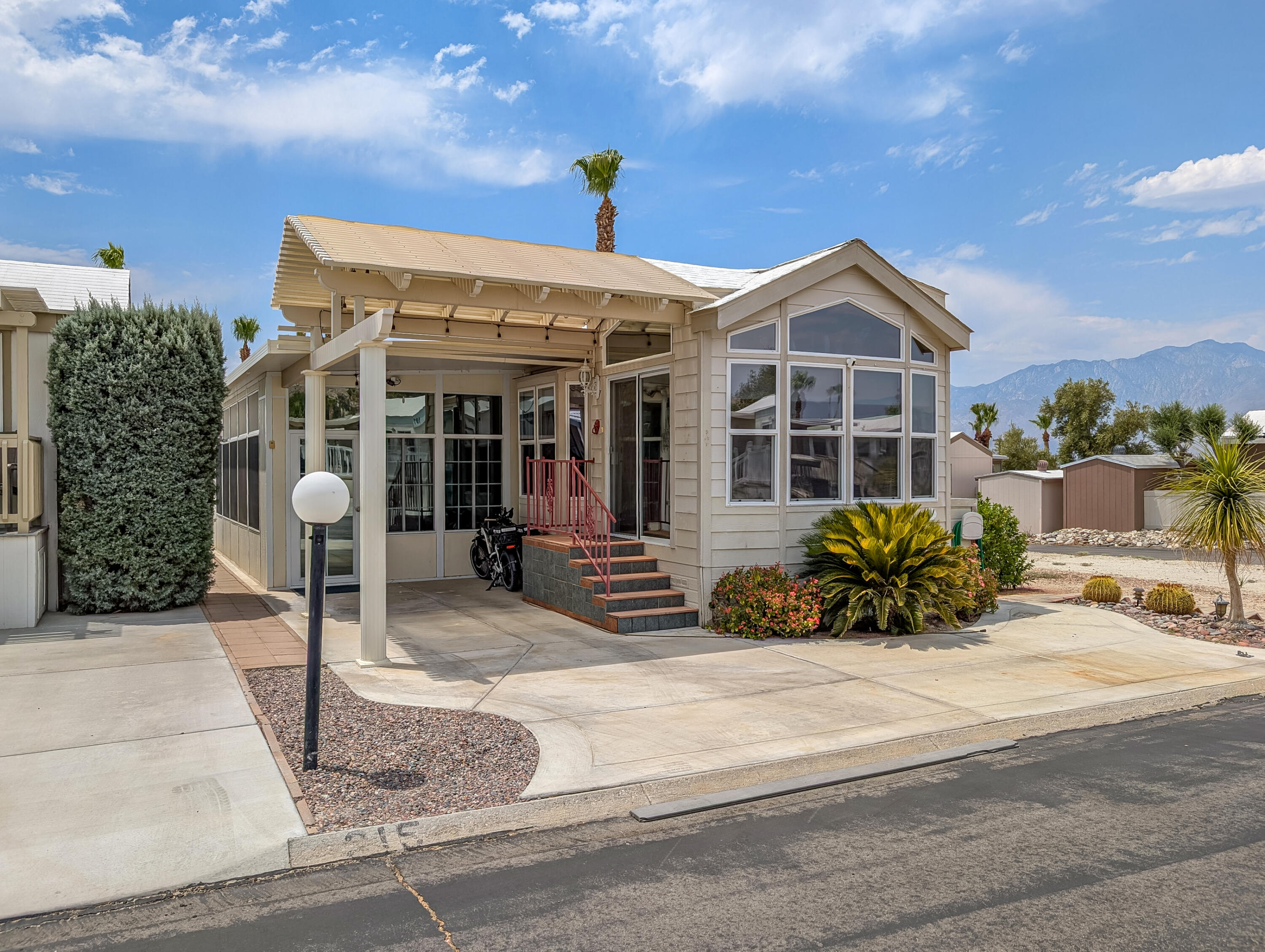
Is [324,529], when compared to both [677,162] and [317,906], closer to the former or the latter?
[317,906]

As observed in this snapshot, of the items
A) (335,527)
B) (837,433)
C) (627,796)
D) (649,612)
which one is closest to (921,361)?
(837,433)

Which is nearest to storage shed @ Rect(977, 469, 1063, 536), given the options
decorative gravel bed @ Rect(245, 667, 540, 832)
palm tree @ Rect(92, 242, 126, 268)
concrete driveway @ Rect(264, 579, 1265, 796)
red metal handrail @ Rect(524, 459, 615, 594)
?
concrete driveway @ Rect(264, 579, 1265, 796)

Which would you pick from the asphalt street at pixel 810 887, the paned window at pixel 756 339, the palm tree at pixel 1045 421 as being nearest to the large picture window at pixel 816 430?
the paned window at pixel 756 339

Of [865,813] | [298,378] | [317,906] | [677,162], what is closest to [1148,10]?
[677,162]

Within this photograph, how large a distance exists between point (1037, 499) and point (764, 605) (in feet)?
71.9

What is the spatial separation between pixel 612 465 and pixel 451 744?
21.1ft

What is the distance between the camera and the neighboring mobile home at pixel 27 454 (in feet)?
30.5

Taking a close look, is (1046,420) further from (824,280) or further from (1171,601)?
(824,280)

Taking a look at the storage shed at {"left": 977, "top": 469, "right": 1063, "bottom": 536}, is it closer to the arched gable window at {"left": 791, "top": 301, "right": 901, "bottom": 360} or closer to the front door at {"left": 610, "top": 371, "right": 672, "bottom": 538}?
the arched gable window at {"left": 791, "top": 301, "right": 901, "bottom": 360}

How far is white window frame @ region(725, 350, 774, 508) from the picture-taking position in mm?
9938

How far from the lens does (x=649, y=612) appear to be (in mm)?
9695

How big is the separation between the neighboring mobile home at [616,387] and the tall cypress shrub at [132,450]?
3.89ft

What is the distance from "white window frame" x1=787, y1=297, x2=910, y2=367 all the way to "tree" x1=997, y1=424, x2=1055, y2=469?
132ft

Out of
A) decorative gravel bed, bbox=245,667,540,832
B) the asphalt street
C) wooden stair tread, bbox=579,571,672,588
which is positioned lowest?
the asphalt street
